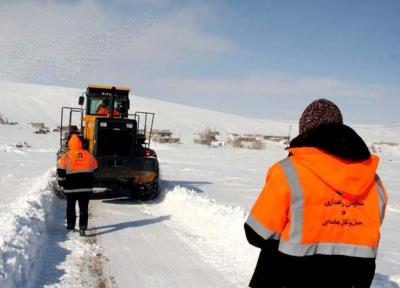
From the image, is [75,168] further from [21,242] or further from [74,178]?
[21,242]

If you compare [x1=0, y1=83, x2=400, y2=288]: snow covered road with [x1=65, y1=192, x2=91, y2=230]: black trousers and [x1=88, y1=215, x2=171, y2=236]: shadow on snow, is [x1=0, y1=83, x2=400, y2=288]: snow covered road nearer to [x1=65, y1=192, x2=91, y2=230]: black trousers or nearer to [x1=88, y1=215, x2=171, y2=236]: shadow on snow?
[x1=88, y1=215, x2=171, y2=236]: shadow on snow

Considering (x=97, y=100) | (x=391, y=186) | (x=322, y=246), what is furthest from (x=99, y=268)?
(x=391, y=186)

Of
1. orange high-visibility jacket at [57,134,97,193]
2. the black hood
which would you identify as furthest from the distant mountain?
the black hood

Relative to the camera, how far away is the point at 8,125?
1678 inches

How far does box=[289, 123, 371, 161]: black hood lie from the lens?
7.72 feet

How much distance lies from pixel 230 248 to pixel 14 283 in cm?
318

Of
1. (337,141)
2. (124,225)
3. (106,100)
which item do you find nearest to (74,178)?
(124,225)

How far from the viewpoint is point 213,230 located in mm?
8016

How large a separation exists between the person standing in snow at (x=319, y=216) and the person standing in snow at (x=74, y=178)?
18.6ft

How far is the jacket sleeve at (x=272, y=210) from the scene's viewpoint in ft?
7.55

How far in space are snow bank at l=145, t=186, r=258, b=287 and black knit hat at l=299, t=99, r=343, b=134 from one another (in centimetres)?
323

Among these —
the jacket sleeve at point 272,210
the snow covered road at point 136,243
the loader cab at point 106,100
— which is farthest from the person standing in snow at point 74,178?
the jacket sleeve at point 272,210

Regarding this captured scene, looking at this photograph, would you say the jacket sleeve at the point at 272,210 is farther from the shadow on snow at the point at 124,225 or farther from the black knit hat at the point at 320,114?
the shadow on snow at the point at 124,225

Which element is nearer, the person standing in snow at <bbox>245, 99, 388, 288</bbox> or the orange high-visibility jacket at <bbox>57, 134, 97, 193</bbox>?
the person standing in snow at <bbox>245, 99, 388, 288</bbox>
